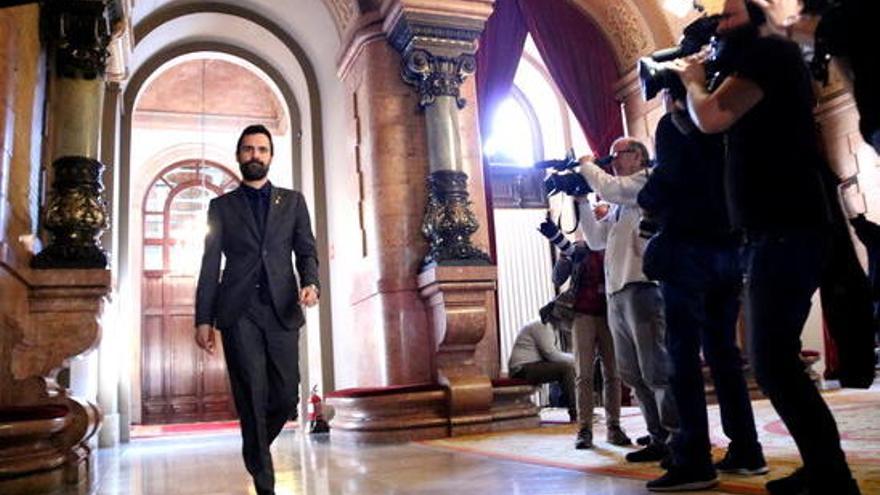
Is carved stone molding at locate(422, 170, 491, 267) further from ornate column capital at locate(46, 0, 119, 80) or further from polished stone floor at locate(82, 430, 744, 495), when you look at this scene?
ornate column capital at locate(46, 0, 119, 80)

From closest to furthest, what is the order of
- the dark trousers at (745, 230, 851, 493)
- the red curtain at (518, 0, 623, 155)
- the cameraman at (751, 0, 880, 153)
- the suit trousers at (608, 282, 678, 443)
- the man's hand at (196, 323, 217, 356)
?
the cameraman at (751, 0, 880, 153)
the dark trousers at (745, 230, 851, 493)
the man's hand at (196, 323, 217, 356)
the suit trousers at (608, 282, 678, 443)
the red curtain at (518, 0, 623, 155)

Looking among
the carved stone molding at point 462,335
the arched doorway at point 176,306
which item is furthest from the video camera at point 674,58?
the arched doorway at point 176,306

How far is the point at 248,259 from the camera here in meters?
2.55

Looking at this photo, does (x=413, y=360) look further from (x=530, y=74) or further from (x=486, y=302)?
(x=530, y=74)

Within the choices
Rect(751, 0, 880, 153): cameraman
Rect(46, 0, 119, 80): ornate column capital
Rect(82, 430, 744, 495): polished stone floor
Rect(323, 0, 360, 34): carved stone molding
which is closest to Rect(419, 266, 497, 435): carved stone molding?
Rect(82, 430, 744, 495): polished stone floor

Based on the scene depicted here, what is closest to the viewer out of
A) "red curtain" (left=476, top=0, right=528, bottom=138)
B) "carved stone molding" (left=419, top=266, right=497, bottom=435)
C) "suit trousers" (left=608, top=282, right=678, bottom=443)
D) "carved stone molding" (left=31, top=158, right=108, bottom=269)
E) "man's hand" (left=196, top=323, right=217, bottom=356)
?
"man's hand" (left=196, top=323, right=217, bottom=356)

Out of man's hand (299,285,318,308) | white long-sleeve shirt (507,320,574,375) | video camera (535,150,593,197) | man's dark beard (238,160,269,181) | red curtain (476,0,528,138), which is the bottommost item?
white long-sleeve shirt (507,320,574,375)

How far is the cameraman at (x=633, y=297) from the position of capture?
2926 mm

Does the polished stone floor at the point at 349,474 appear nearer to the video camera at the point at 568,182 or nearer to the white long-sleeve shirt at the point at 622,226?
the white long-sleeve shirt at the point at 622,226

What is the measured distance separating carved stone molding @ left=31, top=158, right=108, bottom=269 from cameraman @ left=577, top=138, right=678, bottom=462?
9.40ft

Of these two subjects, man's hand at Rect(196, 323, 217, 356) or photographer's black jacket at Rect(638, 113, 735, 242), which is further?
man's hand at Rect(196, 323, 217, 356)

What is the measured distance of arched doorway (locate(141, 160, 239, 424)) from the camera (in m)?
11.6

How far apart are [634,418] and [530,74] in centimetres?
671

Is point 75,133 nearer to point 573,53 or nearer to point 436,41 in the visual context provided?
point 436,41
